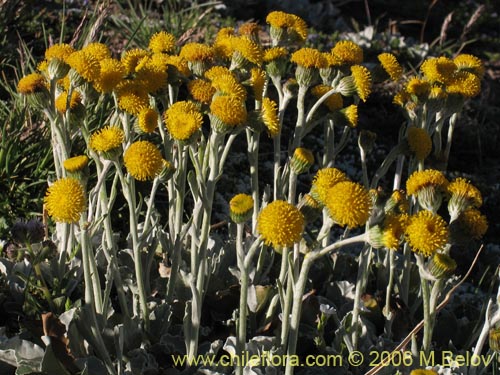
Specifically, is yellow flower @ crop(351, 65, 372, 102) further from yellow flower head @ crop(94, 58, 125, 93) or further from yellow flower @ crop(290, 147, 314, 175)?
yellow flower head @ crop(94, 58, 125, 93)

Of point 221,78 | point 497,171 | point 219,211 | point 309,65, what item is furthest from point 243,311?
point 497,171

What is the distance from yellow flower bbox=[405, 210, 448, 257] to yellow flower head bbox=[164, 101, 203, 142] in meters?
0.65

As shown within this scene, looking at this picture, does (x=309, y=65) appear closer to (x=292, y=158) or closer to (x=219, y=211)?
(x=292, y=158)

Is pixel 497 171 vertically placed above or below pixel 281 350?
below

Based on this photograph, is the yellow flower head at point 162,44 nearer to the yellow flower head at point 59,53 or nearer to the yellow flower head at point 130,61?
the yellow flower head at point 130,61

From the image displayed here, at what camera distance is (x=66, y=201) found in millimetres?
1741

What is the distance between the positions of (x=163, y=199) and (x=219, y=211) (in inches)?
11.6

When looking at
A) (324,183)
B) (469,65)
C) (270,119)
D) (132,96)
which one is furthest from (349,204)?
(469,65)

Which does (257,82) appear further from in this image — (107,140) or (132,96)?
(107,140)

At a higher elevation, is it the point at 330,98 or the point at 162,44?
the point at 162,44

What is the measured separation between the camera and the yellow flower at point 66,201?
1740 millimetres

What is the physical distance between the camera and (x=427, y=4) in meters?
7.08

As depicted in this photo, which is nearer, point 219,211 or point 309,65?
point 309,65

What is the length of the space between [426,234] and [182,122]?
740 mm
